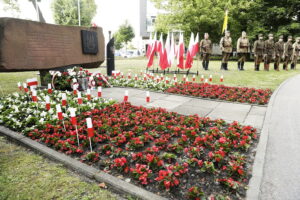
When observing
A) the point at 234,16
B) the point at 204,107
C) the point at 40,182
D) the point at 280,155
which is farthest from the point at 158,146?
the point at 234,16

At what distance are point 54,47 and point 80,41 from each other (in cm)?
168

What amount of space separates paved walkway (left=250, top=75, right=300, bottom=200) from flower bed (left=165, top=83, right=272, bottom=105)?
855mm

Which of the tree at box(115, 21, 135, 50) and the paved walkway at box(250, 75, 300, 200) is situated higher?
the tree at box(115, 21, 135, 50)

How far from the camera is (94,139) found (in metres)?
3.99

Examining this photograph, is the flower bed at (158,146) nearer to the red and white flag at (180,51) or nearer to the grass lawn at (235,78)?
the grass lawn at (235,78)

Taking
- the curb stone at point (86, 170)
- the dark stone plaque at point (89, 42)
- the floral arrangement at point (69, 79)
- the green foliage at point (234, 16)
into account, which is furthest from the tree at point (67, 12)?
the curb stone at point (86, 170)

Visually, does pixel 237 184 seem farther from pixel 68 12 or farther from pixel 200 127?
pixel 68 12

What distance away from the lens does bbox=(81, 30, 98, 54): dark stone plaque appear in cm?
1032

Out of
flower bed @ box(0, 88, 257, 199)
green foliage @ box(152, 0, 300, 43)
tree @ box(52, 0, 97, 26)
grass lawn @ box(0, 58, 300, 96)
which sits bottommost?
flower bed @ box(0, 88, 257, 199)

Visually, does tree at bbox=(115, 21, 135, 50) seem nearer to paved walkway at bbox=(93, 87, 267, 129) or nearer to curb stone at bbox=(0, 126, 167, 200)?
paved walkway at bbox=(93, 87, 267, 129)

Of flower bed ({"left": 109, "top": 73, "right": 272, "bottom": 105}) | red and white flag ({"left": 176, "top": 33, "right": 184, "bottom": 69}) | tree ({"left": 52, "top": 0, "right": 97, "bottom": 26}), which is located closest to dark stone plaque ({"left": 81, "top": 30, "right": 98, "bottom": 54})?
flower bed ({"left": 109, "top": 73, "right": 272, "bottom": 105})

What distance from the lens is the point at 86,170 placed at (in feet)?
10.3

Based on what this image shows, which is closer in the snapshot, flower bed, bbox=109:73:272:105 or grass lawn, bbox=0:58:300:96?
flower bed, bbox=109:73:272:105

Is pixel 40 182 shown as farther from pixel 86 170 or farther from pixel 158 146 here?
pixel 158 146
